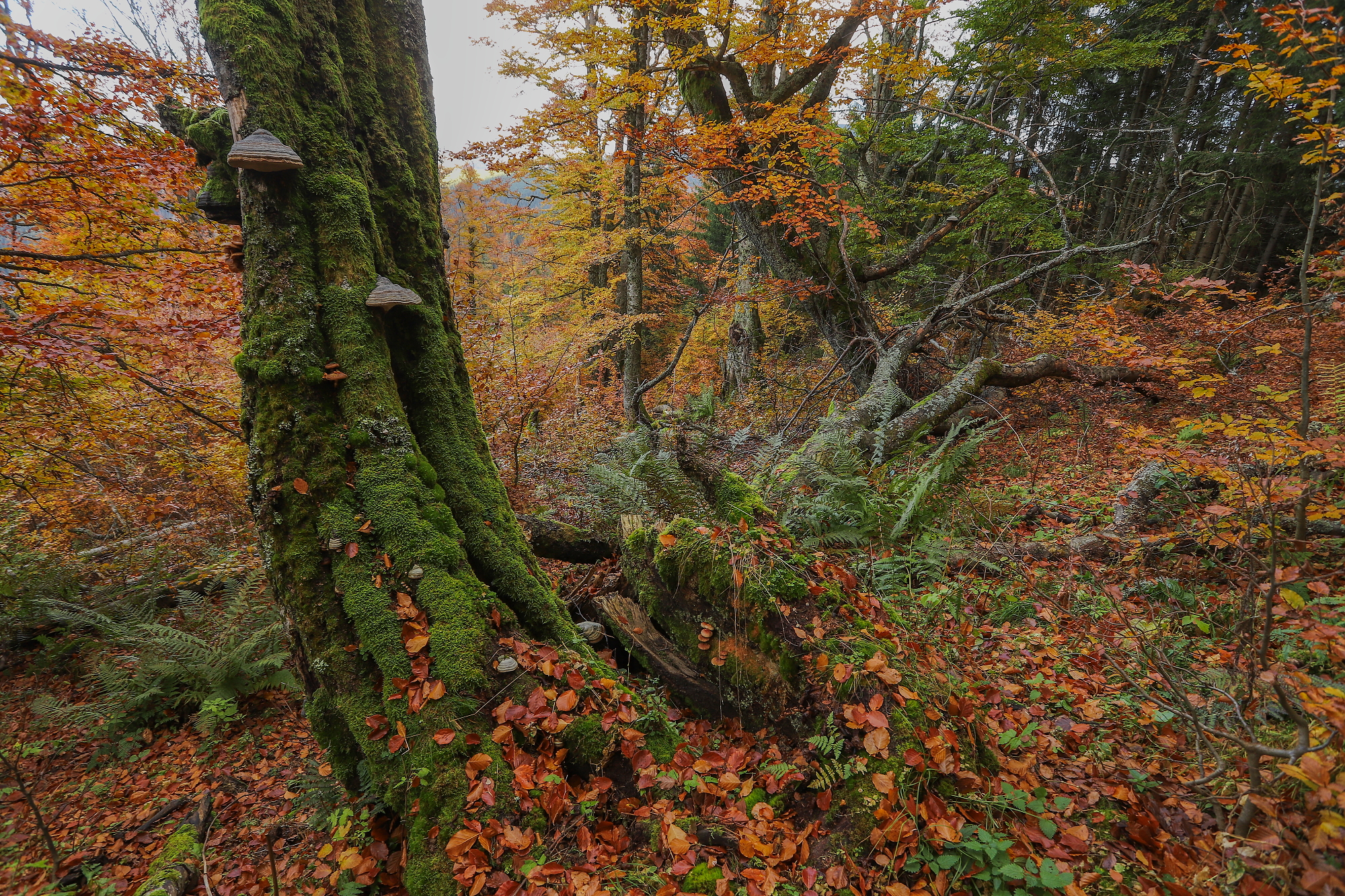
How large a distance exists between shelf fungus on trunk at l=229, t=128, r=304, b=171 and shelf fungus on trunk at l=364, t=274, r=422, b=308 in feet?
2.32

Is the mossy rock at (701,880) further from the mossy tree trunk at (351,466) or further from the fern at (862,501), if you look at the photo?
the fern at (862,501)

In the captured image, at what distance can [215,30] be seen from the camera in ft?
9.35

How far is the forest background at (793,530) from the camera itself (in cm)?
227

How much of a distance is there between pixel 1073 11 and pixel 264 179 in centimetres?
1447

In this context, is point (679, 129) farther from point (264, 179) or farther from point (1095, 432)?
point (1095, 432)

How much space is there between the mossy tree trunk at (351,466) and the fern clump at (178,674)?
235cm

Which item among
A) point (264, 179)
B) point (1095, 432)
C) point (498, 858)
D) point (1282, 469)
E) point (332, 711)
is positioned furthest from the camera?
point (1095, 432)

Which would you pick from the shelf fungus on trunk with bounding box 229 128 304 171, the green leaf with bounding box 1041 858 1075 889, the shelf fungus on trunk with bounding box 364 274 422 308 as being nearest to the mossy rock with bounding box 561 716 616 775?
the green leaf with bounding box 1041 858 1075 889

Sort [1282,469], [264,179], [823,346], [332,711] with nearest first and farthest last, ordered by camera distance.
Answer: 1. [332,711]
2. [264,179]
3. [1282,469]
4. [823,346]

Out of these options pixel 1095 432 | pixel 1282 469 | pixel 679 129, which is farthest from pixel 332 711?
pixel 1095 432

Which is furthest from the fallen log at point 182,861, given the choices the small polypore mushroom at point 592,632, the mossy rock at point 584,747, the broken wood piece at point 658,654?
the broken wood piece at point 658,654

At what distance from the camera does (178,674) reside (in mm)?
4422

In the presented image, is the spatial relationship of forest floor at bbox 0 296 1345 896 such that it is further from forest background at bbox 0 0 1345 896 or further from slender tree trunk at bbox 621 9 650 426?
slender tree trunk at bbox 621 9 650 426

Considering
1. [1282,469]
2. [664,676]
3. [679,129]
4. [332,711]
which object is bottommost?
[664,676]
